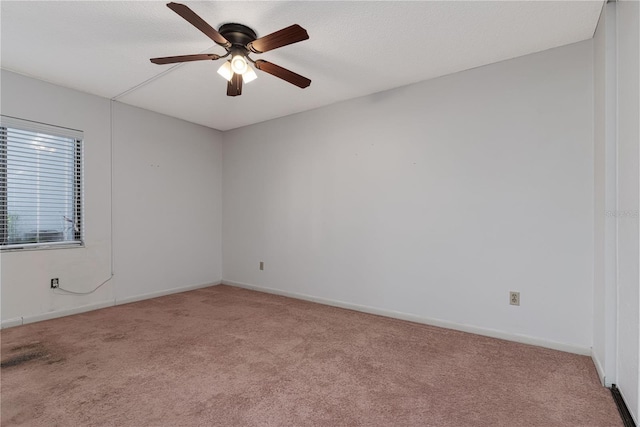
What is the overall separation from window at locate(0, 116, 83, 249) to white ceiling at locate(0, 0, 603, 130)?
602 millimetres

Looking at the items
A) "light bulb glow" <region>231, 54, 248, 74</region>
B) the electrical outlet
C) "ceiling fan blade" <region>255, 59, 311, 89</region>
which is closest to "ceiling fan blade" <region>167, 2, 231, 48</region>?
"light bulb glow" <region>231, 54, 248, 74</region>

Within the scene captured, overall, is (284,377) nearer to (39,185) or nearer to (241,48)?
(241,48)

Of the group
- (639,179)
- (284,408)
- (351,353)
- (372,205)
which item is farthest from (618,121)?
(284,408)

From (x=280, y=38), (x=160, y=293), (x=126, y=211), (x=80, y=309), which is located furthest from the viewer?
(x=160, y=293)

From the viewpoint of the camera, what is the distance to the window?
3047 millimetres

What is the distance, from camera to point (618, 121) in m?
1.90

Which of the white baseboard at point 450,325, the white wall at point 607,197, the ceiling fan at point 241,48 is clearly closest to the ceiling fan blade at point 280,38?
the ceiling fan at point 241,48

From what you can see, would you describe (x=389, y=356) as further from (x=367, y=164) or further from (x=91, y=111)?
(x=91, y=111)

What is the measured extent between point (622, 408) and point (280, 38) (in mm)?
2939

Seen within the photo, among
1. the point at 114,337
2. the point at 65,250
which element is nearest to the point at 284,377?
the point at 114,337

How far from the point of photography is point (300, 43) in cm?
251

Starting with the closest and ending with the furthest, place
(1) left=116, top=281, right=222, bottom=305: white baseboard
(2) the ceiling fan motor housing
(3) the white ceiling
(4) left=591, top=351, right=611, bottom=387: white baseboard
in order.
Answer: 1. (4) left=591, top=351, right=611, bottom=387: white baseboard
2. (3) the white ceiling
3. (2) the ceiling fan motor housing
4. (1) left=116, top=281, right=222, bottom=305: white baseboard

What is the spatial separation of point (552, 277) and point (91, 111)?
498 centimetres

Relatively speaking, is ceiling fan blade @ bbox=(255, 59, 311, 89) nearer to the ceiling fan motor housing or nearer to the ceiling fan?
the ceiling fan
